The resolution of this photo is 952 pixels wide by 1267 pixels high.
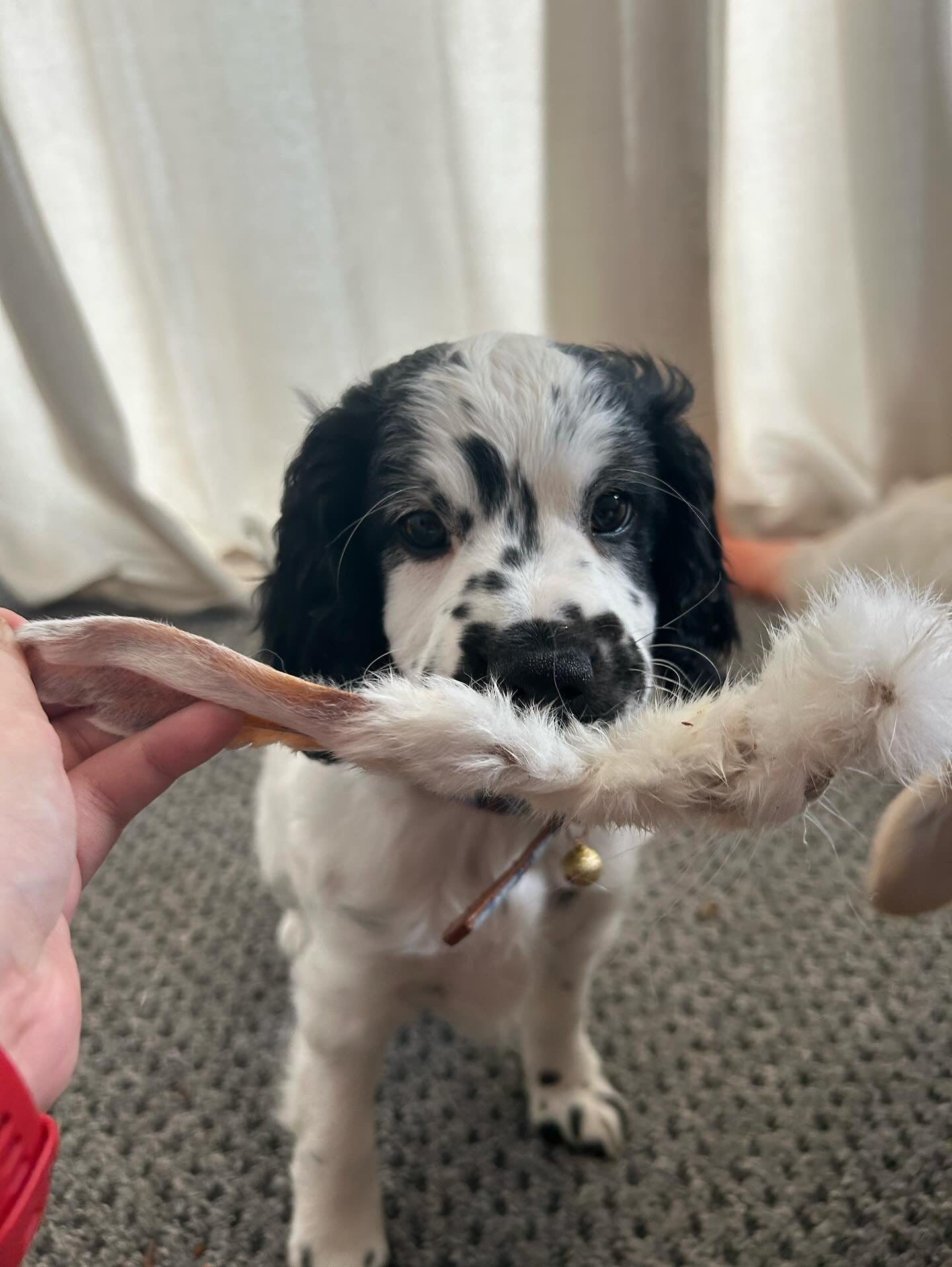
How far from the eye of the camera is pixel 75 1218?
1.16m

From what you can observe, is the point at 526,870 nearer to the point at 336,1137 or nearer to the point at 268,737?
the point at 268,737

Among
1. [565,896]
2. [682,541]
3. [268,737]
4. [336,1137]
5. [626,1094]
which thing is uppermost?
[268,737]

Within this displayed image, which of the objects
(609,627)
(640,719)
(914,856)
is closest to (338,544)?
(609,627)

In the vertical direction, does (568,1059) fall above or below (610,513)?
below

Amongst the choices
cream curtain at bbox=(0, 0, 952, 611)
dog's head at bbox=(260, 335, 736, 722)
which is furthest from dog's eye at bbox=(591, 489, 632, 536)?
cream curtain at bbox=(0, 0, 952, 611)

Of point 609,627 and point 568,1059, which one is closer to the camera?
point 609,627

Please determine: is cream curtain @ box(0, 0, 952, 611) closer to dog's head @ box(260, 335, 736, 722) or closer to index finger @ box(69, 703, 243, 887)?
dog's head @ box(260, 335, 736, 722)

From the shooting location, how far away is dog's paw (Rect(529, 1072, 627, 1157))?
3.98 ft

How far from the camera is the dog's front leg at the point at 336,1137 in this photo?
1.06 m

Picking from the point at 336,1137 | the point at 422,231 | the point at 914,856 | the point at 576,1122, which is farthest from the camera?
the point at 422,231

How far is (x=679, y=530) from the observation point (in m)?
1.01

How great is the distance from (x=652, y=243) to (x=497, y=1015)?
1.64 metres

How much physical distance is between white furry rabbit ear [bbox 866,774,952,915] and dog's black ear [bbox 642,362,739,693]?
223 millimetres

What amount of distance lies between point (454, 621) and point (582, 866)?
9.6 inches
